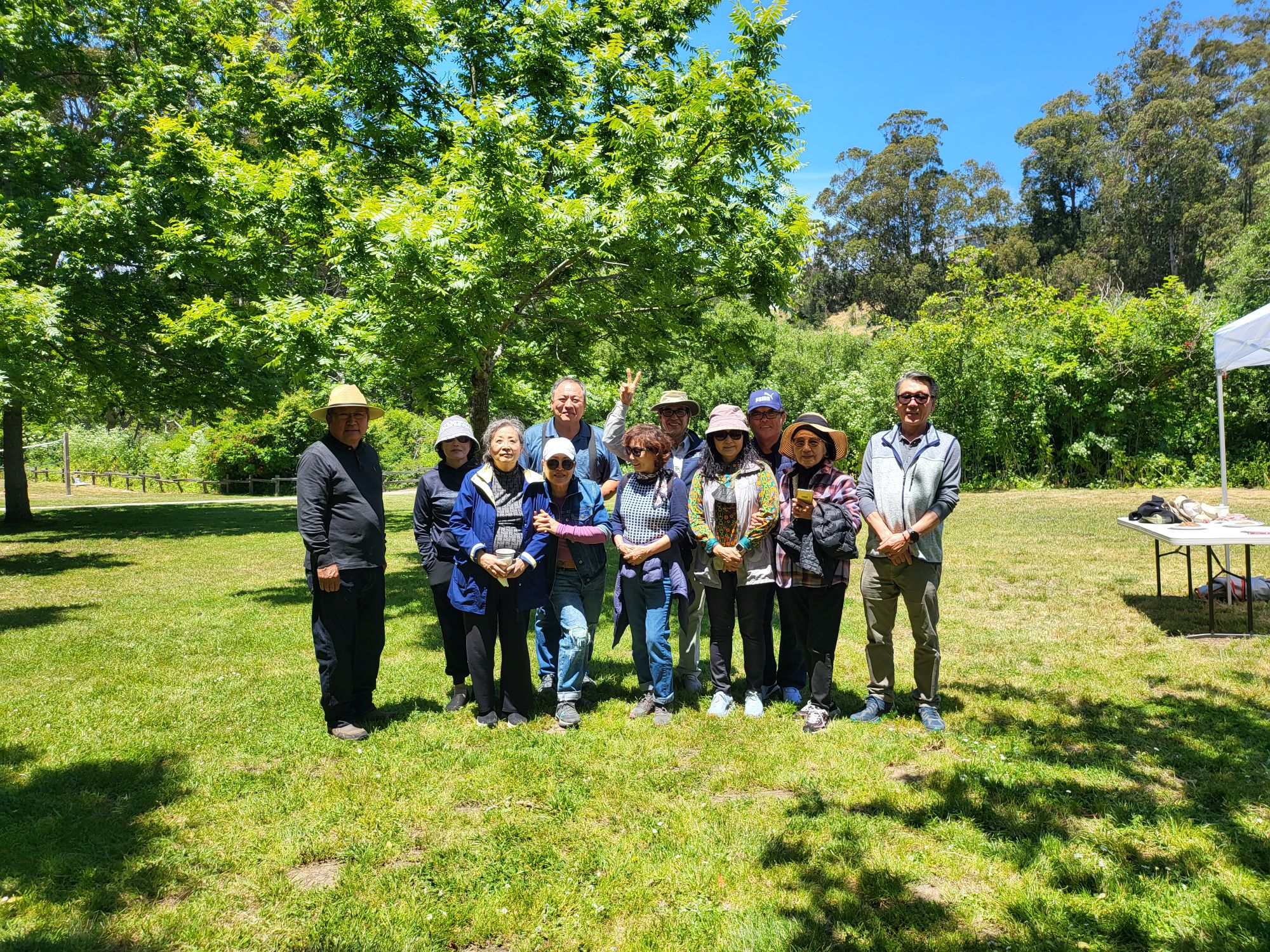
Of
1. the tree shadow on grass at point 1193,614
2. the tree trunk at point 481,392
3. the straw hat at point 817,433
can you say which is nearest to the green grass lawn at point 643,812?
the tree shadow on grass at point 1193,614

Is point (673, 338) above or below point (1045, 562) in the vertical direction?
above

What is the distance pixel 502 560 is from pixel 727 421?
1.73m

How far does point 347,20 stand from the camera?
9281 millimetres

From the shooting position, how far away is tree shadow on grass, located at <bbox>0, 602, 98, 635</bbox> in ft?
26.3

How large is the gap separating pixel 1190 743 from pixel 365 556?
16.6 feet

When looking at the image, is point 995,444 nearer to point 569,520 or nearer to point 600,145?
point 600,145

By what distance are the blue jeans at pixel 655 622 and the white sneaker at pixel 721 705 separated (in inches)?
11.3

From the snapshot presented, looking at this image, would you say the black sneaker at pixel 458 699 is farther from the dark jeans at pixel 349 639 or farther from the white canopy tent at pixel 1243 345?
the white canopy tent at pixel 1243 345

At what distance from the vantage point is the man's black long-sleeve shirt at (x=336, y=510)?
460cm

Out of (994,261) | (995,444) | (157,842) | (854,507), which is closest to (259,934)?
(157,842)

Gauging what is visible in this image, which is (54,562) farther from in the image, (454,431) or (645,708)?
(645,708)

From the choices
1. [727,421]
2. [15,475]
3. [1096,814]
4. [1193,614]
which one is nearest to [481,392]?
[727,421]

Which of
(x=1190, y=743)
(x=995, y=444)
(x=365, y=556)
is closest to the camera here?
(x=1190, y=743)

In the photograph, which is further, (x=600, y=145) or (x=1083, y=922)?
(x=600, y=145)
